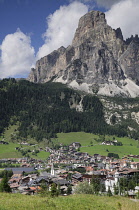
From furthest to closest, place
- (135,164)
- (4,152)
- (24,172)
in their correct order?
(4,152)
(135,164)
(24,172)

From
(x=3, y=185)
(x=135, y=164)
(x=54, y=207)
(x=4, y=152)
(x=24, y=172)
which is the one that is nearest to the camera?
(x=54, y=207)

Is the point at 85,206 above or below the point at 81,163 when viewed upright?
above

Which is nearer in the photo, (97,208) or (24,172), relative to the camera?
(97,208)

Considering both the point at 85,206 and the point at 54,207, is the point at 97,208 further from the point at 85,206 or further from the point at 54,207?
the point at 54,207

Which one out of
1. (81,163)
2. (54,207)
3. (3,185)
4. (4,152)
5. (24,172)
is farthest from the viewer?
(4,152)

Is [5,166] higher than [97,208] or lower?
lower

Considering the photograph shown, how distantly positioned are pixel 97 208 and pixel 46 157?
172620 mm

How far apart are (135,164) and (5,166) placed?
295ft

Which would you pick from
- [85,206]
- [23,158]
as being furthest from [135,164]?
[85,206]

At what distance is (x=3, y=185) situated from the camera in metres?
64.4

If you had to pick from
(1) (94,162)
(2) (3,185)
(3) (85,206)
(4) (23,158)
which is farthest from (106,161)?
(3) (85,206)

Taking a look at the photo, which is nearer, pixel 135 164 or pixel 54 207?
pixel 54 207

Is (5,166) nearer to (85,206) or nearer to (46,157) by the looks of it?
(46,157)

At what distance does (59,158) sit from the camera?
191 m
